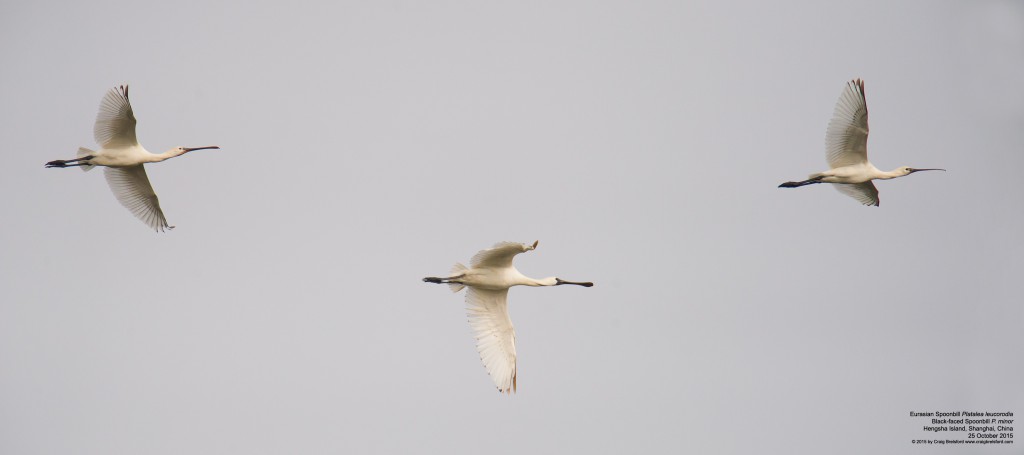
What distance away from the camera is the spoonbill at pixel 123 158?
22828 millimetres

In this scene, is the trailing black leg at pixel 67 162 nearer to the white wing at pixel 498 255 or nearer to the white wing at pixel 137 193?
the white wing at pixel 137 193

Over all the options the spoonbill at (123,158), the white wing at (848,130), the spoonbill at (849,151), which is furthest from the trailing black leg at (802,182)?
the spoonbill at (123,158)

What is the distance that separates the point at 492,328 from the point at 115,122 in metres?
7.28

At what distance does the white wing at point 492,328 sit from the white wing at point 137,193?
19.9ft

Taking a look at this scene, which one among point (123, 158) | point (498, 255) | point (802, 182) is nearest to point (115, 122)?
point (123, 158)

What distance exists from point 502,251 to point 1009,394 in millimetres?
23020

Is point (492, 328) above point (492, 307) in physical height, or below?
below

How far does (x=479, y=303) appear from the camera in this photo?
2280 centimetres

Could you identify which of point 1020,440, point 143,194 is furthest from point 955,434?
point 143,194

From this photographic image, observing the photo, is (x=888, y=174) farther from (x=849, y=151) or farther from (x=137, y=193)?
(x=137, y=193)

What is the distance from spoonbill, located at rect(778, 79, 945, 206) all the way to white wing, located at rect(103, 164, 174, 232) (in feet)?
36.9

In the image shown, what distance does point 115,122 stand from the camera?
22984 millimetres

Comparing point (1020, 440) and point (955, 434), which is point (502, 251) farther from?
point (1020, 440)

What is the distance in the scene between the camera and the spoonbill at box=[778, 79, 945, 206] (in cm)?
2380
